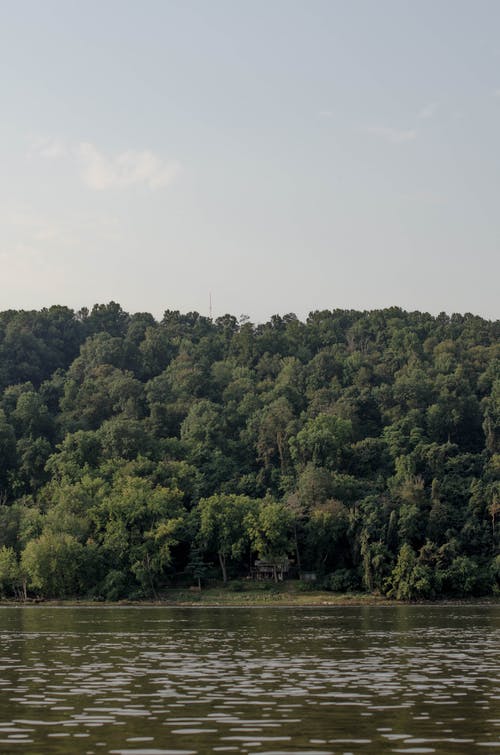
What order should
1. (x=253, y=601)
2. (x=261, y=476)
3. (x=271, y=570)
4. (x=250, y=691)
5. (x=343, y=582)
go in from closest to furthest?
(x=250, y=691) < (x=253, y=601) < (x=343, y=582) < (x=271, y=570) < (x=261, y=476)

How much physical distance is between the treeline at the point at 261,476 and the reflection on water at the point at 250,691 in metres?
50.7

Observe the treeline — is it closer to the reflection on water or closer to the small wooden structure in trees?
the small wooden structure in trees

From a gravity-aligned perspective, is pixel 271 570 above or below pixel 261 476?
below

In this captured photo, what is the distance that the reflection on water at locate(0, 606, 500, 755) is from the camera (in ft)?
77.8

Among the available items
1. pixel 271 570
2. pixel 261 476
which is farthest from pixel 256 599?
pixel 261 476

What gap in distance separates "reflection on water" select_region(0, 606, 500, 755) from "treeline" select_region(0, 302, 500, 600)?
5075cm

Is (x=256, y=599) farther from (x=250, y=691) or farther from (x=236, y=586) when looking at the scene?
(x=250, y=691)

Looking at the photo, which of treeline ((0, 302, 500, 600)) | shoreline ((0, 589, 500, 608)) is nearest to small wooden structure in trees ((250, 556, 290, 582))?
treeline ((0, 302, 500, 600))

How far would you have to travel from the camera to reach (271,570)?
4838 inches

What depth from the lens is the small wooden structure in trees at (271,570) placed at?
400 ft

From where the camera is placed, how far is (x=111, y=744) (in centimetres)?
2325

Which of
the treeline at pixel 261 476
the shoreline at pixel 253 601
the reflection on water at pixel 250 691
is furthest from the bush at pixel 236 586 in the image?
the reflection on water at pixel 250 691

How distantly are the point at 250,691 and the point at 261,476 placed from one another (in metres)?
115

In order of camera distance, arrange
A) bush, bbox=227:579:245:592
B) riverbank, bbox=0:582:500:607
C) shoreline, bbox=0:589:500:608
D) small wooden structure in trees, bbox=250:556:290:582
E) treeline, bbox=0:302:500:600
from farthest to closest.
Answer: small wooden structure in trees, bbox=250:556:290:582, bush, bbox=227:579:245:592, treeline, bbox=0:302:500:600, riverbank, bbox=0:582:500:607, shoreline, bbox=0:589:500:608
